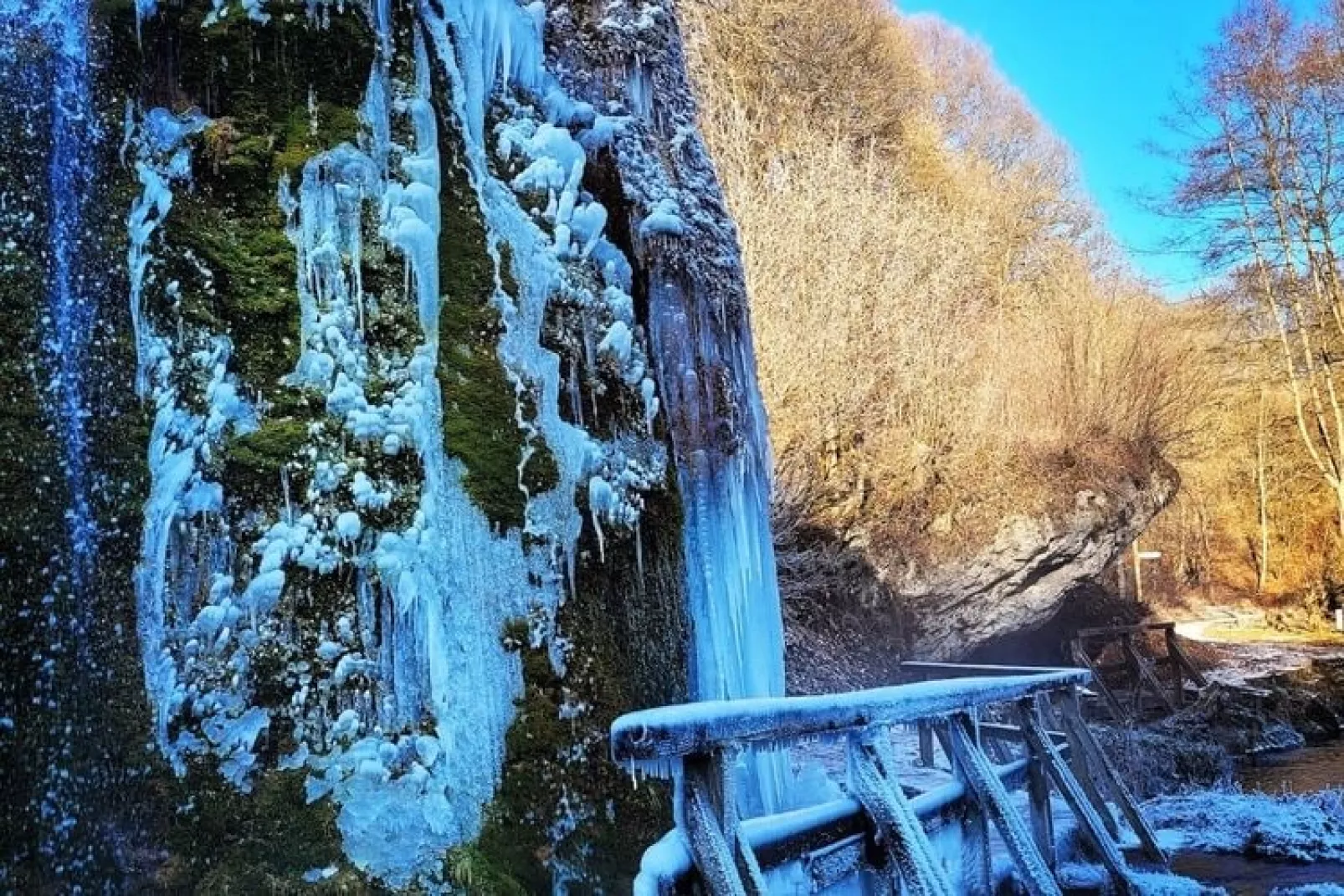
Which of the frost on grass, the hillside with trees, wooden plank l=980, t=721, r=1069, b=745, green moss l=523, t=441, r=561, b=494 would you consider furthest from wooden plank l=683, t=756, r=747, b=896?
the hillside with trees

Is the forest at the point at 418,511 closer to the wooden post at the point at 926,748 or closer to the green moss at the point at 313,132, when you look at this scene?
the green moss at the point at 313,132

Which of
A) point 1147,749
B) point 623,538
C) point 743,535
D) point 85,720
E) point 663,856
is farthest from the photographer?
point 1147,749

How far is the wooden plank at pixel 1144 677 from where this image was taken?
13.5m

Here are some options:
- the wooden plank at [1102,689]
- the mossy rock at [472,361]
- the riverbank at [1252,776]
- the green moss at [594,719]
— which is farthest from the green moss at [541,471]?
the wooden plank at [1102,689]

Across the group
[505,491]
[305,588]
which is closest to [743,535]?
[505,491]

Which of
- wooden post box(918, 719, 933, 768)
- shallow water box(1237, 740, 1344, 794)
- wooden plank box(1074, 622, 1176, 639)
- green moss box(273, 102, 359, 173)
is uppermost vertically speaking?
green moss box(273, 102, 359, 173)

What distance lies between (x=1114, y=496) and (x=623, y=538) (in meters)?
11.4

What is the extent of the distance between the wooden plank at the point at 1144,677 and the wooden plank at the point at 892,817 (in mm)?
11884

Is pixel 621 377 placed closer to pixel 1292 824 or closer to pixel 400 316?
pixel 400 316

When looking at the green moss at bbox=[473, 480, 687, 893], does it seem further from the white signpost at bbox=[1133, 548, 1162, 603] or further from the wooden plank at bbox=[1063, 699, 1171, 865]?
the white signpost at bbox=[1133, 548, 1162, 603]

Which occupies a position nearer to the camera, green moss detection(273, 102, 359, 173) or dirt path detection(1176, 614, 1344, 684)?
green moss detection(273, 102, 359, 173)

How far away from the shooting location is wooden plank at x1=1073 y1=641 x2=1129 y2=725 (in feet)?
41.0

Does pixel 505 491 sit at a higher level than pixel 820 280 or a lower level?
lower

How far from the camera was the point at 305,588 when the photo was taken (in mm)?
3488
